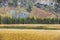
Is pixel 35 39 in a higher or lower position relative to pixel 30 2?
lower

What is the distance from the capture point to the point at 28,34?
1451 mm

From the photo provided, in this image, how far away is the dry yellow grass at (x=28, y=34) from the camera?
1447 mm

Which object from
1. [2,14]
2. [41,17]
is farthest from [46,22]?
[2,14]

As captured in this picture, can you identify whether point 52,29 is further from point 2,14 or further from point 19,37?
point 2,14

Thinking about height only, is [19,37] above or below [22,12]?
below

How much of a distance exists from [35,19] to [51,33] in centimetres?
12

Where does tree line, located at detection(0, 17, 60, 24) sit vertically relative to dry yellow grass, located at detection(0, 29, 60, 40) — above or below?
above

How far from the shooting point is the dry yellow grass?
145cm

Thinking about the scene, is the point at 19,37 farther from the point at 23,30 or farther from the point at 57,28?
the point at 57,28

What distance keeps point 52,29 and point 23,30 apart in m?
0.17

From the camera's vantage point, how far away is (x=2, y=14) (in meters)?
1.46

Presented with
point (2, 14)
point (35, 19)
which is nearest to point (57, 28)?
point (35, 19)

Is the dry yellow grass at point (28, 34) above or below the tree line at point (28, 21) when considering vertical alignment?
below

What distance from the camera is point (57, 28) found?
1.45m
